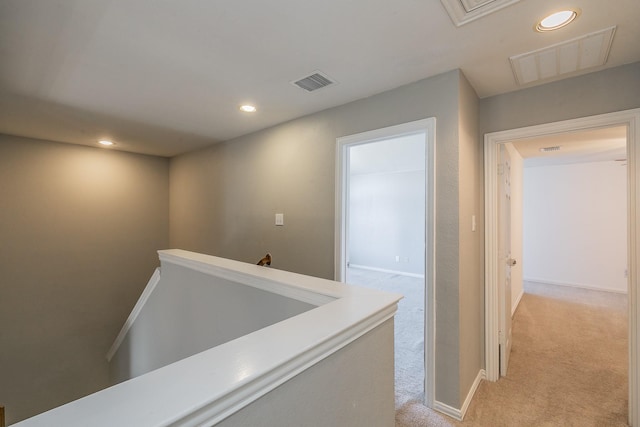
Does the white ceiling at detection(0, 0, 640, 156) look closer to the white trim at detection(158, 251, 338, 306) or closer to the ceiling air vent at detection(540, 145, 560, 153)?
the white trim at detection(158, 251, 338, 306)

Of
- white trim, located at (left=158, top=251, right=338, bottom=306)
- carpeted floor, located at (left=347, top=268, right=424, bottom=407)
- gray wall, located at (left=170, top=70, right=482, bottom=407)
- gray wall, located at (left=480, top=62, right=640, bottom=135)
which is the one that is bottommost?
carpeted floor, located at (left=347, top=268, right=424, bottom=407)

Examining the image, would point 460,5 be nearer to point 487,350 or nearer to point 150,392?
point 150,392

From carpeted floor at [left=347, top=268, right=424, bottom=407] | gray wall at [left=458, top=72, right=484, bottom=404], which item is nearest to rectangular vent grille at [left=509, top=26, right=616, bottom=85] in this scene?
gray wall at [left=458, top=72, right=484, bottom=404]

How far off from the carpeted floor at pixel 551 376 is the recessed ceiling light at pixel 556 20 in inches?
93.3

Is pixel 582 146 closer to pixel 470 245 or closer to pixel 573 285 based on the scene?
pixel 573 285

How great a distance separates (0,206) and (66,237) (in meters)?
0.70

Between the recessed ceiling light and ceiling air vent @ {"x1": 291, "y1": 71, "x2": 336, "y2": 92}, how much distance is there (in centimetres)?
121

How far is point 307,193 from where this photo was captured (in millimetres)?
2748

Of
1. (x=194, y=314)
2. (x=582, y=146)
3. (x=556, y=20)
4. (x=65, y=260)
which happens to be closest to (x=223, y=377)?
(x=194, y=314)

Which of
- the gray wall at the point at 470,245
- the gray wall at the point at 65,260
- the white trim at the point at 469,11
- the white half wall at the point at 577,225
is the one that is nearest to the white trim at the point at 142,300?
the gray wall at the point at 65,260

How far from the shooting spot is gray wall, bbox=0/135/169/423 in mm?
3385

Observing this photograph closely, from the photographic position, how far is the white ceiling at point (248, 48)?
4.44ft

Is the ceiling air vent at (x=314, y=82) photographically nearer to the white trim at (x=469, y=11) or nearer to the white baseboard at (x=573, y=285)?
the white trim at (x=469, y=11)

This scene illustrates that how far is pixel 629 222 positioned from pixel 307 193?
232 cm
